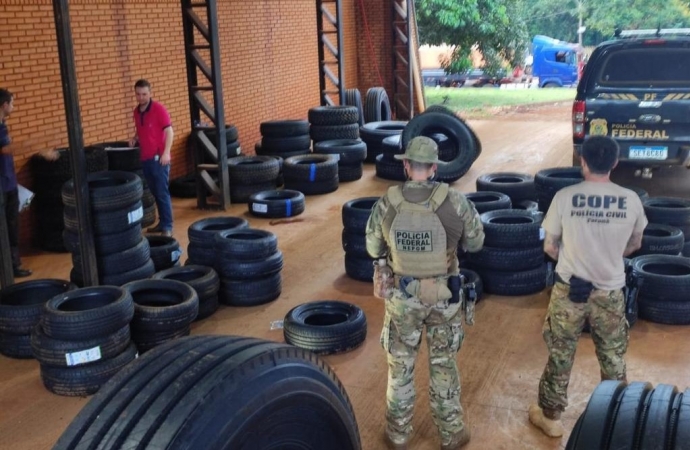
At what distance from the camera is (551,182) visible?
9.48 m

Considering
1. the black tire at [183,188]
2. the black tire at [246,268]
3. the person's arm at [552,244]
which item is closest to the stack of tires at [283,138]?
the black tire at [183,188]

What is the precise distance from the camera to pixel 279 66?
17.6m

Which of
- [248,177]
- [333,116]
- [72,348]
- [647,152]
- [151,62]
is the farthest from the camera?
[333,116]

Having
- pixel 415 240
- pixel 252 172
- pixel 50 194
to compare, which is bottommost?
pixel 252 172

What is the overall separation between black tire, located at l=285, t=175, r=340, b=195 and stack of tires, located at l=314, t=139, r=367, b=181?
0.86 m

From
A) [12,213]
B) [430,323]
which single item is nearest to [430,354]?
[430,323]

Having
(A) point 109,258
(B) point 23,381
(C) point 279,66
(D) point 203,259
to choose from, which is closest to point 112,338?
(B) point 23,381

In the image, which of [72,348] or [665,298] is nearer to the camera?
[72,348]

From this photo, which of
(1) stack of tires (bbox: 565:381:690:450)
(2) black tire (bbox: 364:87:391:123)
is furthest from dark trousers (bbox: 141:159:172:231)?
(2) black tire (bbox: 364:87:391:123)

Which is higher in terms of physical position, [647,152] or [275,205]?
[647,152]

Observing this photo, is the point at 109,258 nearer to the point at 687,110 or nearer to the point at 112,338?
the point at 112,338

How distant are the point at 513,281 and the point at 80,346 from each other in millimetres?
4427

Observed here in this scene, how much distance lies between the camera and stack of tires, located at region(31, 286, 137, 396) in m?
6.37

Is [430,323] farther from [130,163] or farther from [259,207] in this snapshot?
[130,163]
